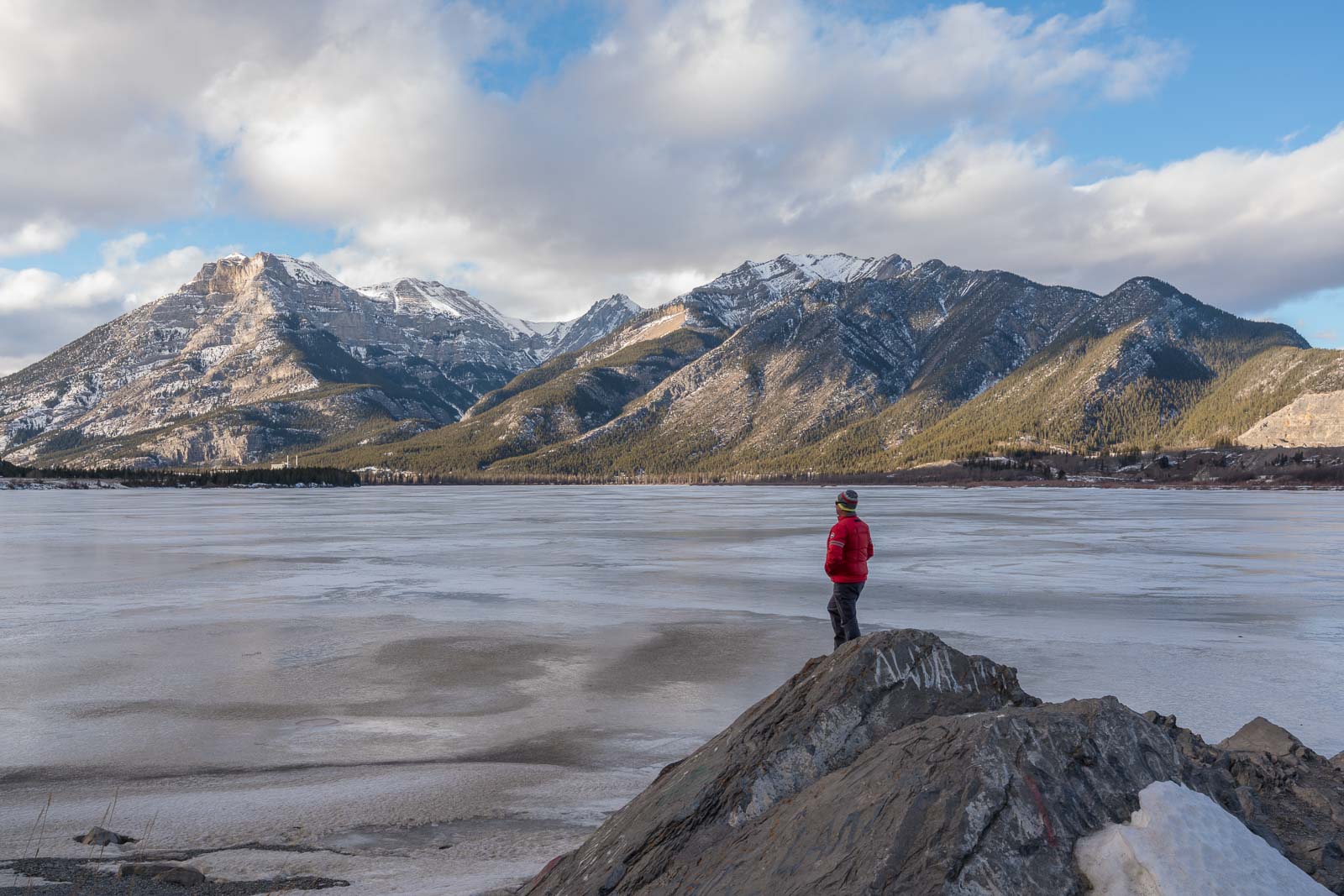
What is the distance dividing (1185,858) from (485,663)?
45.8ft

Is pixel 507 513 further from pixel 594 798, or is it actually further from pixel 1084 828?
pixel 1084 828

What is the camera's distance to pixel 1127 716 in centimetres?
612

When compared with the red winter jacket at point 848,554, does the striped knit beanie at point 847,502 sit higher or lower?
higher

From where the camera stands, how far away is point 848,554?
13.2m

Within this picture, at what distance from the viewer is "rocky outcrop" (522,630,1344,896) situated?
486cm

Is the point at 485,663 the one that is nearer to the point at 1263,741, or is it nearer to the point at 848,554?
the point at 848,554

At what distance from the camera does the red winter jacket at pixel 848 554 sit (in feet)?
42.9

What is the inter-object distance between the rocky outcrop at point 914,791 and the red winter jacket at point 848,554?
4.95 meters

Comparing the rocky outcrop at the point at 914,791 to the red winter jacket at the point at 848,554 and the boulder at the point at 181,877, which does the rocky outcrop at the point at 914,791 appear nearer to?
the boulder at the point at 181,877

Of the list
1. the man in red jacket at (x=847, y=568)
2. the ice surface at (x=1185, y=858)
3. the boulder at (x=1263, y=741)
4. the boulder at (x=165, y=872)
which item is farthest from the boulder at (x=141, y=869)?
the boulder at (x=1263, y=741)

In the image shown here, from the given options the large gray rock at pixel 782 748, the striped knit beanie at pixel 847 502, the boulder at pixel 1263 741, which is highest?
the striped knit beanie at pixel 847 502

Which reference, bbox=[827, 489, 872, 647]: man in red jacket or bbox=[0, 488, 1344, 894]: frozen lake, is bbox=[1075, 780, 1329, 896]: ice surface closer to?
bbox=[0, 488, 1344, 894]: frozen lake

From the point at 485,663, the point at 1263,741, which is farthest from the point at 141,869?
the point at 1263,741

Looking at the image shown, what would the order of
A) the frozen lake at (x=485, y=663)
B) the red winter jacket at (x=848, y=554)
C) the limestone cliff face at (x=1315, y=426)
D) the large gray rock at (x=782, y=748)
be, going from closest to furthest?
the large gray rock at (x=782, y=748)
the frozen lake at (x=485, y=663)
the red winter jacket at (x=848, y=554)
the limestone cliff face at (x=1315, y=426)
